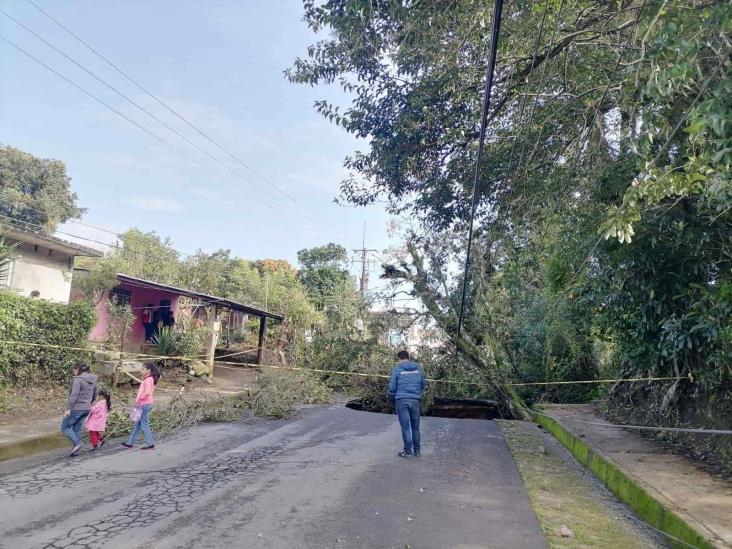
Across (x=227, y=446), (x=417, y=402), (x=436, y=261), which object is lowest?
(x=227, y=446)

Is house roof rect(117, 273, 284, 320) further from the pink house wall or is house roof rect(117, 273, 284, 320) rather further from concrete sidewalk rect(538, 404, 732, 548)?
concrete sidewalk rect(538, 404, 732, 548)

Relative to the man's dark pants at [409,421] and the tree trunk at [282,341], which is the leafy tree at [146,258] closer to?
the tree trunk at [282,341]

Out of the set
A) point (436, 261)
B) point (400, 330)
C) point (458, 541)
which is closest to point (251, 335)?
point (400, 330)

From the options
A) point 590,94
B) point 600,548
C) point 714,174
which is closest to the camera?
point 600,548

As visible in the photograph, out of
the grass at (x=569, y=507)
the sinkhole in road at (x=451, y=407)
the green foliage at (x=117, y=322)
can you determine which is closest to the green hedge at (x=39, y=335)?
the green foliage at (x=117, y=322)

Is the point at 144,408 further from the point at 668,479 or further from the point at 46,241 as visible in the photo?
the point at 46,241

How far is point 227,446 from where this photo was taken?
28.1 ft

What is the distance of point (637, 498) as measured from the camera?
224 inches

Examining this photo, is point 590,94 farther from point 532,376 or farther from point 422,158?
point 532,376

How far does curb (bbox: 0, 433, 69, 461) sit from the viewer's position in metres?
8.05

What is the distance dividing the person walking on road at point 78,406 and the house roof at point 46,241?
6.86 metres

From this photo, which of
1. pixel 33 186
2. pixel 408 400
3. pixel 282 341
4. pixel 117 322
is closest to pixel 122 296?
pixel 117 322

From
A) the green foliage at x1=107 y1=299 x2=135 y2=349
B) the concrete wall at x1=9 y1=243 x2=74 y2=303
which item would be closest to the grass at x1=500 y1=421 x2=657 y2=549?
the green foliage at x1=107 y1=299 x2=135 y2=349

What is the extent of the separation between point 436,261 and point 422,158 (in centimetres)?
776
